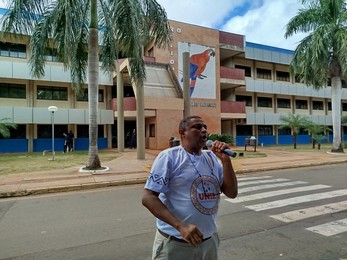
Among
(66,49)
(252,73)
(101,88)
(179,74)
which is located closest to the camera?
(66,49)

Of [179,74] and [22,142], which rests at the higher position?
[179,74]

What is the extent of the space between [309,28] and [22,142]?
23008mm

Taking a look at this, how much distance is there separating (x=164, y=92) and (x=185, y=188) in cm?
2212

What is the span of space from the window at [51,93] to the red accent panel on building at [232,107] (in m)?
14.1

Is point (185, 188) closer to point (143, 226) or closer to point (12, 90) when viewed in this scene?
point (143, 226)

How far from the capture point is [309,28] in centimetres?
2027

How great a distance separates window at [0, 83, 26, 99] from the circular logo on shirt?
2608cm

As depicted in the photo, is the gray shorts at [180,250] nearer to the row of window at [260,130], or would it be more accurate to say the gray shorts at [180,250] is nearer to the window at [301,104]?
the row of window at [260,130]

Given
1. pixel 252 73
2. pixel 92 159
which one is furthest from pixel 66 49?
pixel 252 73

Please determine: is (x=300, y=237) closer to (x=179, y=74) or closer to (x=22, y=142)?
(x=179, y=74)

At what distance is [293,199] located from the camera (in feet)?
24.9

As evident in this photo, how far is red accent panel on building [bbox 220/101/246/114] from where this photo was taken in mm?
28656

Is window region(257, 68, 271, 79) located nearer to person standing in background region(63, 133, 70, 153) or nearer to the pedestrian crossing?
person standing in background region(63, 133, 70, 153)

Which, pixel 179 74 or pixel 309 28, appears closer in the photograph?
pixel 309 28
